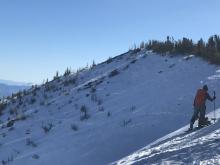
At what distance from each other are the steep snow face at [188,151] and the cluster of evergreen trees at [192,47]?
7.87 metres

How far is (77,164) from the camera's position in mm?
15172

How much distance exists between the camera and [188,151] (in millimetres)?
11055

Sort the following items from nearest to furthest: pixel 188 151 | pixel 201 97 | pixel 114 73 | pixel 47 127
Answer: pixel 188 151
pixel 201 97
pixel 47 127
pixel 114 73

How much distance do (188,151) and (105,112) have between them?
292 inches

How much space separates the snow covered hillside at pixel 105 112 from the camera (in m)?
16.0

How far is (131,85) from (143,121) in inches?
138

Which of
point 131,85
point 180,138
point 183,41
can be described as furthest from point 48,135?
point 183,41

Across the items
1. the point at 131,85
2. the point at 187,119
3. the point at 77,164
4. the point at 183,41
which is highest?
the point at 183,41

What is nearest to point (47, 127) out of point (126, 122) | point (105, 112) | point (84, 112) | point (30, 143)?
point (30, 143)

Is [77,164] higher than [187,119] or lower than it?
lower

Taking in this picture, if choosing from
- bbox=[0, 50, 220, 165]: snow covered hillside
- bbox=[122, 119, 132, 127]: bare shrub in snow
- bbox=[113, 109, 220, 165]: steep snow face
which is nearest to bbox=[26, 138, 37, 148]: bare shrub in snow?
bbox=[0, 50, 220, 165]: snow covered hillside

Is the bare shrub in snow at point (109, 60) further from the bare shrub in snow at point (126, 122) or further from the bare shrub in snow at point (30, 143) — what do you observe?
the bare shrub in snow at point (30, 143)

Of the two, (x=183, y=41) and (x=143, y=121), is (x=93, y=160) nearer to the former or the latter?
(x=143, y=121)

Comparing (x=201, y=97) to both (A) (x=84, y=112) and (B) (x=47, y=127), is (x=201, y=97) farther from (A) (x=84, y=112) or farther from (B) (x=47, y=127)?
(B) (x=47, y=127)
